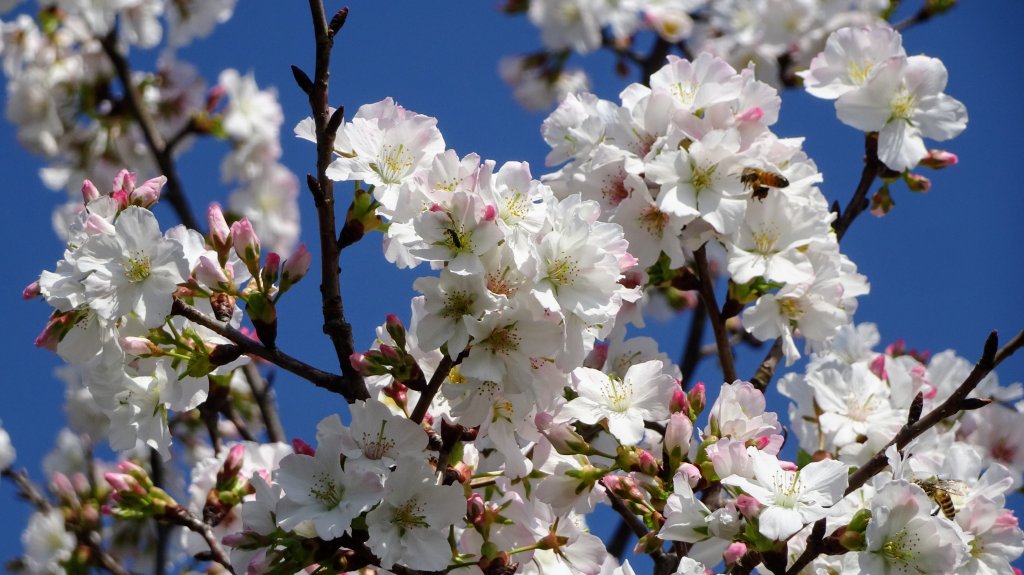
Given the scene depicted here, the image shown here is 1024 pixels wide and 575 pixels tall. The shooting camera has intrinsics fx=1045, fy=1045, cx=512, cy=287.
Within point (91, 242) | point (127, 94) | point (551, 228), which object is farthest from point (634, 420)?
point (127, 94)

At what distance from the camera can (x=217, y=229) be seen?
77.3 inches

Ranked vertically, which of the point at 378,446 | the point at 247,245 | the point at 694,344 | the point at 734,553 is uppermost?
the point at 694,344

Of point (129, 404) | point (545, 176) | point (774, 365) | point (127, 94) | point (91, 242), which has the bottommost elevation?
point (129, 404)

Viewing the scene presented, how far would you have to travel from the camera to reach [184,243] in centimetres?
191

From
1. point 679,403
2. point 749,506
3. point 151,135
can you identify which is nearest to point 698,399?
point 679,403

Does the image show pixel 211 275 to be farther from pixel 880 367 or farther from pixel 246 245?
pixel 880 367

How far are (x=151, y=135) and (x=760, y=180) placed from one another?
300cm

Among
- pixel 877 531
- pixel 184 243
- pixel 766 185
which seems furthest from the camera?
pixel 766 185

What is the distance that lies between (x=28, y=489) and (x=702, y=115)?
127 inches

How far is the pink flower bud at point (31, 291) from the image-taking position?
1833mm

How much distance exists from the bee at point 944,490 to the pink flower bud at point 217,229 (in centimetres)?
139

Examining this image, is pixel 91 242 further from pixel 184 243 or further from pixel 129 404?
pixel 129 404

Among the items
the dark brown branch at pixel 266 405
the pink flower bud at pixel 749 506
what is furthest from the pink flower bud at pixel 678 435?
the dark brown branch at pixel 266 405

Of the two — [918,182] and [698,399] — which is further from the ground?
[918,182]
